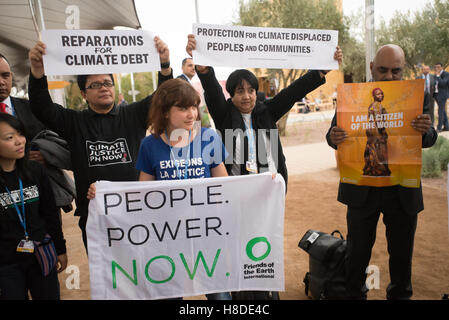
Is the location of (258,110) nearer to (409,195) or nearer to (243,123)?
(243,123)

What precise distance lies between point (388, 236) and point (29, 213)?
256 cm

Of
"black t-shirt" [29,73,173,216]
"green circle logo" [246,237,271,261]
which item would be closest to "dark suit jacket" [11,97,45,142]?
"black t-shirt" [29,73,173,216]

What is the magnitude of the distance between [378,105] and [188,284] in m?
1.81

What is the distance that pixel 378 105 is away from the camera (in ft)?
8.20

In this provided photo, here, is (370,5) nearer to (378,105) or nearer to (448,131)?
(378,105)

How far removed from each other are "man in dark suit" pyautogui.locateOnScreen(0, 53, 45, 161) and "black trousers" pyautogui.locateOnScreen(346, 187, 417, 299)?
2455 millimetres

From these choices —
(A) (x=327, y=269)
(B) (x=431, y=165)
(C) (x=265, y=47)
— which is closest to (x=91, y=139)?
(C) (x=265, y=47)

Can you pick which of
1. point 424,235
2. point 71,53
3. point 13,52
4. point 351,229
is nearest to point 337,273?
point 351,229

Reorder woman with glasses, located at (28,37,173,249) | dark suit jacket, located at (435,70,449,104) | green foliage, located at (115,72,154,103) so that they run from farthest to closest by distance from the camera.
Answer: green foliage, located at (115,72,154,103) → dark suit jacket, located at (435,70,449,104) → woman with glasses, located at (28,37,173,249)

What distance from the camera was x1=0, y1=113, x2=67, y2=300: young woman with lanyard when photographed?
207 centimetres

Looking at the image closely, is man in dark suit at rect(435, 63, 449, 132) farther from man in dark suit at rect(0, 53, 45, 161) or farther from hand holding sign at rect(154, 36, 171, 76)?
man in dark suit at rect(0, 53, 45, 161)

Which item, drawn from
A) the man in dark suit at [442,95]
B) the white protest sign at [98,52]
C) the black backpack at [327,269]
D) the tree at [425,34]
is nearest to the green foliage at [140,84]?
the tree at [425,34]

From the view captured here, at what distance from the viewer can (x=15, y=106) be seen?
2.77 metres

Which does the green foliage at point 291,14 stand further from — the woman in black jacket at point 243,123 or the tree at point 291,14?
the woman in black jacket at point 243,123
